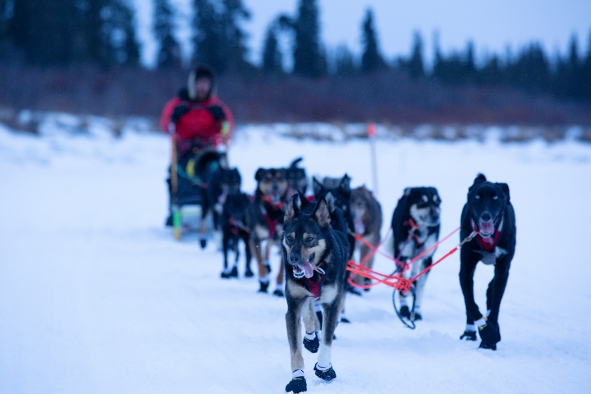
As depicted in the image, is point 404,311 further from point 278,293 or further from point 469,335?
point 278,293

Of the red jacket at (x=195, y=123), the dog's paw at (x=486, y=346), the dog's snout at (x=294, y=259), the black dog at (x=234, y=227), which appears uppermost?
the red jacket at (x=195, y=123)

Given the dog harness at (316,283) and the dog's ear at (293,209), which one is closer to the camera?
the dog harness at (316,283)

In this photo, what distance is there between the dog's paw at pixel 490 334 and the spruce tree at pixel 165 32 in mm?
32337

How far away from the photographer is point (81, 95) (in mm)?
23016

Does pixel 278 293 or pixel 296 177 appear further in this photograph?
pixel 296 177

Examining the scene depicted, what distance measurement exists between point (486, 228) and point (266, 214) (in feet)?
7.61

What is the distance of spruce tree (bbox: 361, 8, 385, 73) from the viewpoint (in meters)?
38.5

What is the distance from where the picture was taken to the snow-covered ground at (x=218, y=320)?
3.03m

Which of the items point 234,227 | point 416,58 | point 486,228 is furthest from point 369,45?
point 486,228

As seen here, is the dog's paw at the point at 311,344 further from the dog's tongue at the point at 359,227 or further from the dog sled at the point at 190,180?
the dog sled at the point at 190,180

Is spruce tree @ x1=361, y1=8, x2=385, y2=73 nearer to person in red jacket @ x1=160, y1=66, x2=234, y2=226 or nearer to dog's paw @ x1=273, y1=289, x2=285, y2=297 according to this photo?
person in red jacket @ x1=160, y1=66, x2=234, y2=226

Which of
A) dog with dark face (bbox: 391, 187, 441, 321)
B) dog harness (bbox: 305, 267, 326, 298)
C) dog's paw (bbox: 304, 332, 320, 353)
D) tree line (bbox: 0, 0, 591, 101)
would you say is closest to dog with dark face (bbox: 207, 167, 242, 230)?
dog with dark face (bbox: 391, 187, 441, 321)

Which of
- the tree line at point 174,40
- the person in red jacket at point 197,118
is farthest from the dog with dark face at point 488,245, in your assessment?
the tree line at point 174,40

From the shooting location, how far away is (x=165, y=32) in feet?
112
